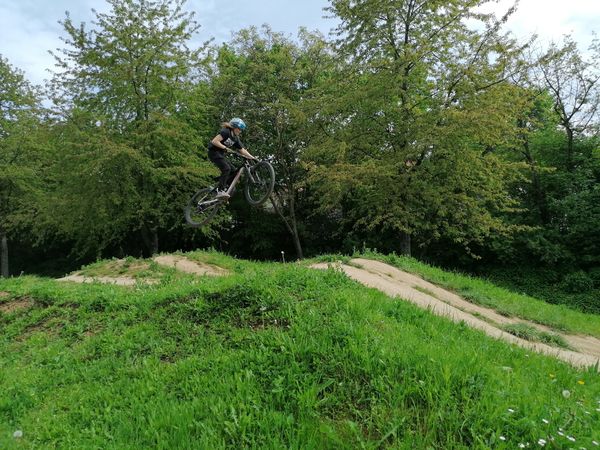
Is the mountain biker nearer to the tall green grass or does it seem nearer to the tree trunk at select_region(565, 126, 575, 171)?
the tall green grass

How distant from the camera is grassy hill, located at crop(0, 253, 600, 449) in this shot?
3.08m

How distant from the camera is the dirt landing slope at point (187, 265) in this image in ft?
39.0

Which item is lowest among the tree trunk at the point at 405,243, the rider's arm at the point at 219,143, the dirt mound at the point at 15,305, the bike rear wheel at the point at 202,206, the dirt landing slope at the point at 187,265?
the dirt mound at the point at 15,305

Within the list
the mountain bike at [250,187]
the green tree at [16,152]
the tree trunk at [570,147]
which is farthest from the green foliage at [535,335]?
the green tree at [16,152]

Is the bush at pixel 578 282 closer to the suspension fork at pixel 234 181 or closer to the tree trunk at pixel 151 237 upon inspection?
the suspension fork at pixel 234 181

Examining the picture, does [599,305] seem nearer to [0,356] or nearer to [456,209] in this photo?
[456,209]

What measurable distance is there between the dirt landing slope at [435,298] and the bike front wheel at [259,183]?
1907mm

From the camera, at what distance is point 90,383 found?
4.59 m

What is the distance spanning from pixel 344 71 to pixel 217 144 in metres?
9.15

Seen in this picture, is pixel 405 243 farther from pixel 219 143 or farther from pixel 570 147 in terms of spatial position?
pixel 570 147

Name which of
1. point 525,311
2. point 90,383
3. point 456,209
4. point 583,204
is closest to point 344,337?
point 90,383

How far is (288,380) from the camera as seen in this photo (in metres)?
3.69

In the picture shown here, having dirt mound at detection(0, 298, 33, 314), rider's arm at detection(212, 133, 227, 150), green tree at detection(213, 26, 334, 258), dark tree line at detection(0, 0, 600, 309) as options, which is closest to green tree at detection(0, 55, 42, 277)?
dark tree line at detection(0, 0, 600, 309)

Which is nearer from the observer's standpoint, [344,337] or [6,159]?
[344,337]
